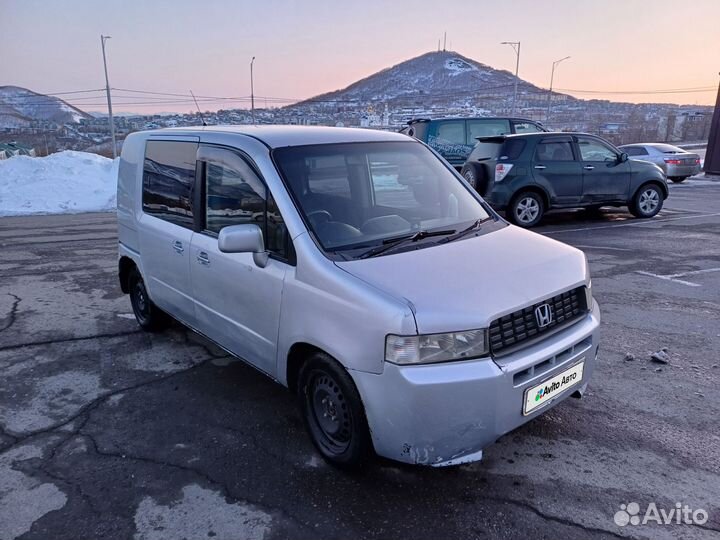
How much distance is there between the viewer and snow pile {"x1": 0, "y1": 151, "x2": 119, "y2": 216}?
1530 cm

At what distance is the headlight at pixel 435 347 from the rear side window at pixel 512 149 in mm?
8757

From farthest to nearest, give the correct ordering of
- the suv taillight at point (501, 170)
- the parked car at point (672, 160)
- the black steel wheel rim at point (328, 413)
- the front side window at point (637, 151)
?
the front side window at point (637, 151) → the parked car at point (672, 160) → the suv taillight at point (501, 170) → the black steel wheel rim at point (328, 413)

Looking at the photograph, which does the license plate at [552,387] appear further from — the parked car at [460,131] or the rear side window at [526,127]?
the rear side window at [526,127]

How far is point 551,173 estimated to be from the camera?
35.0 feet

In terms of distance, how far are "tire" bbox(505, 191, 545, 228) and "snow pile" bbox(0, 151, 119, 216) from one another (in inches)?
466

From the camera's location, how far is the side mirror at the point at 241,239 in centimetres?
299

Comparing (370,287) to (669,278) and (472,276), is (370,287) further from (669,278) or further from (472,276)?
(669,278)

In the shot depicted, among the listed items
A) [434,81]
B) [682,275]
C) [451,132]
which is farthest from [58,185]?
[434,81]

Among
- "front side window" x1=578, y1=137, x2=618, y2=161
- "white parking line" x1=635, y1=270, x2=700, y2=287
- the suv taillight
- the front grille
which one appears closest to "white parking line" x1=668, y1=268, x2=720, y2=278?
"white parking line" x1=635, y1=270, x2=700, y2=287

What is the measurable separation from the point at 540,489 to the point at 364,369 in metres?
1.24

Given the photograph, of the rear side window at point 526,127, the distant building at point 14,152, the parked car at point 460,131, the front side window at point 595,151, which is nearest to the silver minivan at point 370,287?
the front side window at point 595,151

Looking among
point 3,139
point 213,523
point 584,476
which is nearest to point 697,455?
point 584,476

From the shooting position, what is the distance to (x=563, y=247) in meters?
3.42

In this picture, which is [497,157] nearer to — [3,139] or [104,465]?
[104,465]
